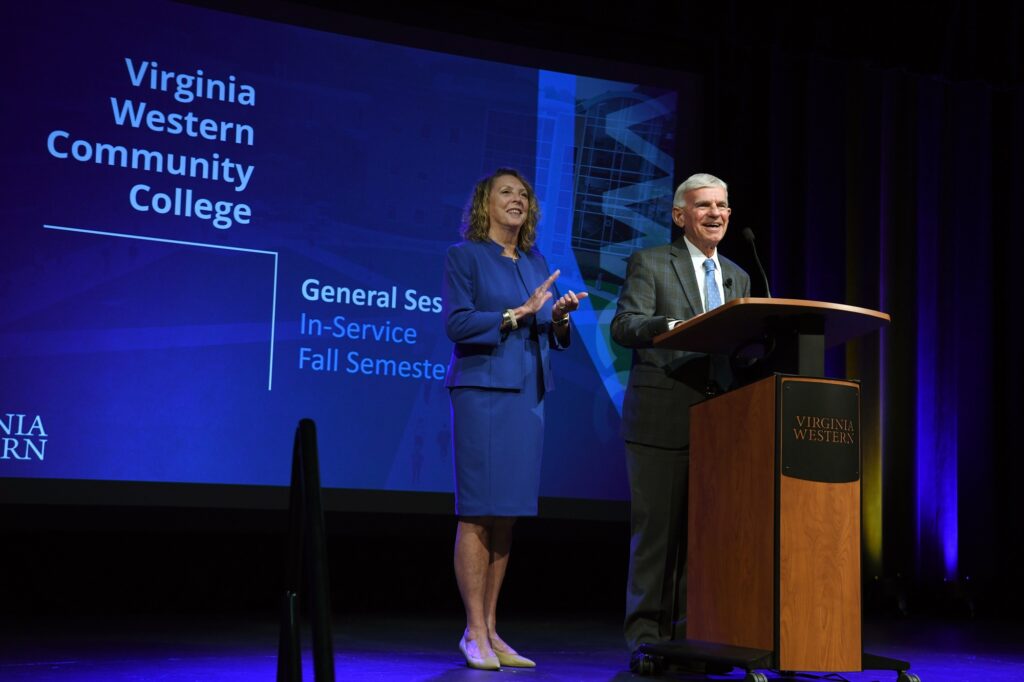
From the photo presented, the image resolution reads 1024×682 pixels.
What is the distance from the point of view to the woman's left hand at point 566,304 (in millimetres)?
3168

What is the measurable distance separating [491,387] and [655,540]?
25.7 inches

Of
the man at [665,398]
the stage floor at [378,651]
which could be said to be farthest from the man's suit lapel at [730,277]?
the stage floor at [378,651]

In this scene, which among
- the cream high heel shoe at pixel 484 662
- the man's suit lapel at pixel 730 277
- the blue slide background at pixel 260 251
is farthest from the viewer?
the blue slide background at pixel 260 251

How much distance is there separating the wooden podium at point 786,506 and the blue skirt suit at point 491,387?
24.3 inches

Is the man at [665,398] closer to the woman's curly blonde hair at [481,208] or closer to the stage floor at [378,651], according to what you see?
the stage floor at [378,651]

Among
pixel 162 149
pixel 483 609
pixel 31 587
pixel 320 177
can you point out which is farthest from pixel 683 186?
pixel 31 587

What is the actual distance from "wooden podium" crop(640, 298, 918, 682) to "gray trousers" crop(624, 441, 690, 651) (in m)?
0.30

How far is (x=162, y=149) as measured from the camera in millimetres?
4641

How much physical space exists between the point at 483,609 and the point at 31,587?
2.36 m

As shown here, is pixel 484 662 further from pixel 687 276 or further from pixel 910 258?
pixel 910 258

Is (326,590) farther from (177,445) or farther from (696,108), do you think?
(696,108)

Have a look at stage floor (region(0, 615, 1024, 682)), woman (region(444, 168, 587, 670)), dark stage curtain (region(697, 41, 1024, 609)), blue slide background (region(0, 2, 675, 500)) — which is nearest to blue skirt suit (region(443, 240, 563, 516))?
woman (region(444, 168, 587, 670))

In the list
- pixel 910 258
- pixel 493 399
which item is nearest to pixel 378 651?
pixel 493 399

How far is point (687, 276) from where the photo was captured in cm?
340
